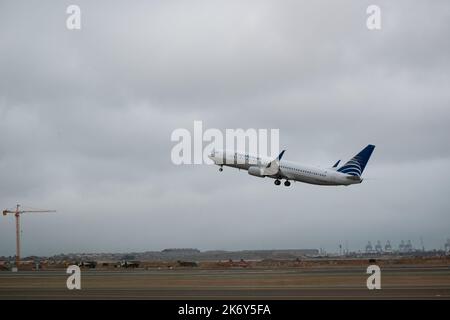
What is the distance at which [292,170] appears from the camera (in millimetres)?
131500

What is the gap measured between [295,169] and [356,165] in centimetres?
1217

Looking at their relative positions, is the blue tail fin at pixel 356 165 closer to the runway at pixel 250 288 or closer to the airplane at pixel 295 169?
the airplane at pixel 295 169

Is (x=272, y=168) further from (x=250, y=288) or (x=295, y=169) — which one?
(x=250, y=288)

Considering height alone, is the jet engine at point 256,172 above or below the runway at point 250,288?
above

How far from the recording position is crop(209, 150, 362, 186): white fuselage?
130 metres

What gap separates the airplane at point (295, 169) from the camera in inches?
5118

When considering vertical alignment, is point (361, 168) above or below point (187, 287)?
above

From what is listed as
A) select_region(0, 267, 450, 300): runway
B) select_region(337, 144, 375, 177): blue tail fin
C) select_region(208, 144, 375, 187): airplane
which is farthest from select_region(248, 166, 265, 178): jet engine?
select_region(0, 267, 450, 300): runway

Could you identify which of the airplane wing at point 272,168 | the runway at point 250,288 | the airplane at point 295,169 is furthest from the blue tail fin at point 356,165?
the runway at point 250,288

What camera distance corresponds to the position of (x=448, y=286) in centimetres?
6038

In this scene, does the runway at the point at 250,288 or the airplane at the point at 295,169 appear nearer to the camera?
the runway at the point at 250,288
